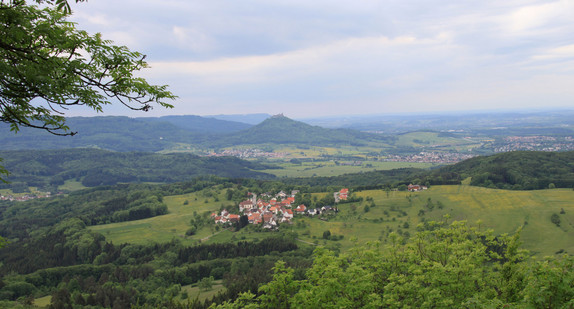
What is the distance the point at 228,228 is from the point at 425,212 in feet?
162

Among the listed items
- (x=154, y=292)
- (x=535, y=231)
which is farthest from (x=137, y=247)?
(x=535, y=231)

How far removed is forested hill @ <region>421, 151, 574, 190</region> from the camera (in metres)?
88.8

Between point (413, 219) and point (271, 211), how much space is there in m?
37.0

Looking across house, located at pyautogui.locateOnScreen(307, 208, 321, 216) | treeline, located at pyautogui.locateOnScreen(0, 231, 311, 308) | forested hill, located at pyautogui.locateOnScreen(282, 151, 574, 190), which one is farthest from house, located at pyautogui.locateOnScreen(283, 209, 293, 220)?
forested hill, located at pyautogui.locateOnScreen(282, 151, 574, 190)

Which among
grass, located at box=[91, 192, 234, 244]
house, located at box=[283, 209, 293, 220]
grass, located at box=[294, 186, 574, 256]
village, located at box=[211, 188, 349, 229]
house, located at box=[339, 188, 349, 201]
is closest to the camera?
grass, located at box=[294, 186, 574, 256]

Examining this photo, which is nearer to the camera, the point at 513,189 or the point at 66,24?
the point at 66,24

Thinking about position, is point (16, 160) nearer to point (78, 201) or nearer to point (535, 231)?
point (78, 201)

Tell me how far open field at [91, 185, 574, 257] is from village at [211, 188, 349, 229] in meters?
3.91

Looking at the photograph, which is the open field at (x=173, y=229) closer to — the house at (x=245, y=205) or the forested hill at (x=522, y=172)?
the house at (x=245, y=205)

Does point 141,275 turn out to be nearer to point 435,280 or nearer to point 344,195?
point 435,280

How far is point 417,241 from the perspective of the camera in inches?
705

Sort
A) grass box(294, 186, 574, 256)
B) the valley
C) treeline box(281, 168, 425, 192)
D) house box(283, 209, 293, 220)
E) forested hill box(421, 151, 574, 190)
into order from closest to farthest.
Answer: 1. the valley
2. grass box(294, 186, 574, 256)
3. house box(283, 209, 293, 220)
4. forested hill box(421, 151, 574, 190)
5. treeline box(281, 168, 425, 192)

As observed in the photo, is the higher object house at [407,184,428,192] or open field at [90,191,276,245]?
house at [407,184,428,192]

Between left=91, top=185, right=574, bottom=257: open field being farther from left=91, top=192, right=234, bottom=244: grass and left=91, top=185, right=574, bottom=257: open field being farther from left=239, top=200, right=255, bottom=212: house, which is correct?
left=239, top=200, right=255, bottom=212: house
